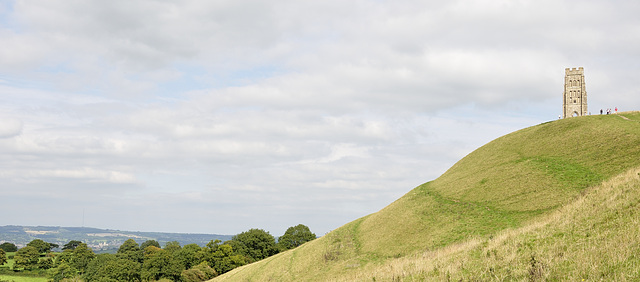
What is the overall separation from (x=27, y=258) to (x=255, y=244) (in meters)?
96.0

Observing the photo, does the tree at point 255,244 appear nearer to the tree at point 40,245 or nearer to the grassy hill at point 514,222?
the grassy hill at point 514,222

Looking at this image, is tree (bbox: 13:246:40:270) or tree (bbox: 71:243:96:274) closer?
tree (bbox: 71:243:96:274)

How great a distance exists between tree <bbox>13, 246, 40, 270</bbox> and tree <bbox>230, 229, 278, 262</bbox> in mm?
87952

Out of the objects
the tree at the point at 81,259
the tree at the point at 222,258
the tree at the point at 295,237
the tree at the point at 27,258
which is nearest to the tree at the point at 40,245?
the tree at the point at 27,258

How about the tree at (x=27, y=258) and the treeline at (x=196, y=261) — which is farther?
the tree at (x=27, y=258)

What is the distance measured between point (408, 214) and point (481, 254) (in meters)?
38.5

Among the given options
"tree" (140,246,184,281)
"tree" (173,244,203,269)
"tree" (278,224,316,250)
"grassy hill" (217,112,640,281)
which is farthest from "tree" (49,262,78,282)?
"grassy hill" (217,112,640,281)

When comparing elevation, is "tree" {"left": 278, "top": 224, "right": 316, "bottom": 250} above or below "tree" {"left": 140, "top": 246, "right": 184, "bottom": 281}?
above

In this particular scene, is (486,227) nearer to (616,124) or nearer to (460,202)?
(460,202)

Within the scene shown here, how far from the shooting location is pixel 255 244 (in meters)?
123

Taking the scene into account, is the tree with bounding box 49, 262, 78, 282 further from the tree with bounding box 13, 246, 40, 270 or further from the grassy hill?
the grassy hill

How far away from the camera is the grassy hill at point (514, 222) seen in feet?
65.0

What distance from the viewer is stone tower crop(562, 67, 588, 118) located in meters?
87.4

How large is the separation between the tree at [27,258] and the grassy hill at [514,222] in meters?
126
